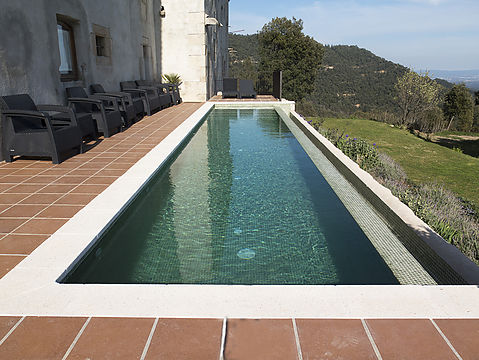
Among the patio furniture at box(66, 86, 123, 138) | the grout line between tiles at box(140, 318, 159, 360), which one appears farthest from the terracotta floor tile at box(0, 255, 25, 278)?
the patio furniture at box(66, 86, 123, 138)

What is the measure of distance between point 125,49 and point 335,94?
4971 centimetres

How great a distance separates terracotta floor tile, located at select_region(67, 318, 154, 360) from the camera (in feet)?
5.08

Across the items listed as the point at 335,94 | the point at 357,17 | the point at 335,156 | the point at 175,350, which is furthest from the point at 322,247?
the point at 335,94

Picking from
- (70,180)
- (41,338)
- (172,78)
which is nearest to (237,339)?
(41,338)

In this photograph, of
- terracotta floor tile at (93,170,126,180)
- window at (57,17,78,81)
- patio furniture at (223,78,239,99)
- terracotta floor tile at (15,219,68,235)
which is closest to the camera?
terracotta floor tile at (15,219,68,235)

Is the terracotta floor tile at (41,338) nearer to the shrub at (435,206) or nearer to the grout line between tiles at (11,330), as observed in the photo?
the grout line between tiles at (11,330)

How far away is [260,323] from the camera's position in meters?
1.73

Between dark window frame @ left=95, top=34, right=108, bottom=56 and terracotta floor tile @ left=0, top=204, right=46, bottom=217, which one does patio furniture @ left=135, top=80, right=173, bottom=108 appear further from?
terracotta floor tile @ left=0, top=204, right=46, bottom=217

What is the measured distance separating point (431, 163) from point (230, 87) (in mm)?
9107

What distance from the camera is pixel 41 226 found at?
2.94m

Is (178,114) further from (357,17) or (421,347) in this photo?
(357,17)

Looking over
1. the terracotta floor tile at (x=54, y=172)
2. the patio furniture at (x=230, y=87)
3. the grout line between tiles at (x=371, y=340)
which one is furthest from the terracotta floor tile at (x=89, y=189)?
the patio furniture at (x=230, y=87)

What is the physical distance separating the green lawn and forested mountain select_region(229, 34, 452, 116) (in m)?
37.4

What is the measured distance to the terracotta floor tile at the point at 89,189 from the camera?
3.73 m
